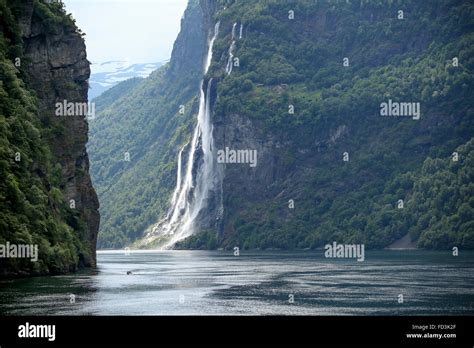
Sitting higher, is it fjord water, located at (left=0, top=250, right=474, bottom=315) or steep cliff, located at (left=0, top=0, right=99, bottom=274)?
steep cliff, located at (left=0, top=0, right=99, bottom=274)

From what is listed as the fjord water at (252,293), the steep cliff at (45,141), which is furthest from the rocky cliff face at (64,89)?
the fjord water at (252,293)

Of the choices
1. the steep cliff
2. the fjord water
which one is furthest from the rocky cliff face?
the fjord water

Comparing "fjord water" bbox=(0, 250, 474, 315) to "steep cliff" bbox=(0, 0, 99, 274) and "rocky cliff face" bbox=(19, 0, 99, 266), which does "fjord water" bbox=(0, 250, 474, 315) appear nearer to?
"steep cliff" bbox=(0, 0, 99, 274)

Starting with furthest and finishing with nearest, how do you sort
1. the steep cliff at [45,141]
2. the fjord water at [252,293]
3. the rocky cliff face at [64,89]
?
1. the rocky cliff face at [64,89]
2. the steep cliff at [45,141]
3. the fjord water at [252,293]

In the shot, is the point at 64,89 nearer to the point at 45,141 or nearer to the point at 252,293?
the point at 45,141

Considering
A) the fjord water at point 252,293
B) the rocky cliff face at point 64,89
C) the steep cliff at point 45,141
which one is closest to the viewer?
the fjord water at point 252,293

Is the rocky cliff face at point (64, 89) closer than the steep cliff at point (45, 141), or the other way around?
the steep cliff at point (45, 141)

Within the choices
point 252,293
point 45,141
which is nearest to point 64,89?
point 45,141

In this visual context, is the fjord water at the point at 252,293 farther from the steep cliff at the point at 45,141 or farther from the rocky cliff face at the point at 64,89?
the rocky cliff face at the point at 64,89

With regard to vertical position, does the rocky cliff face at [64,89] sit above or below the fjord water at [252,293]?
above
